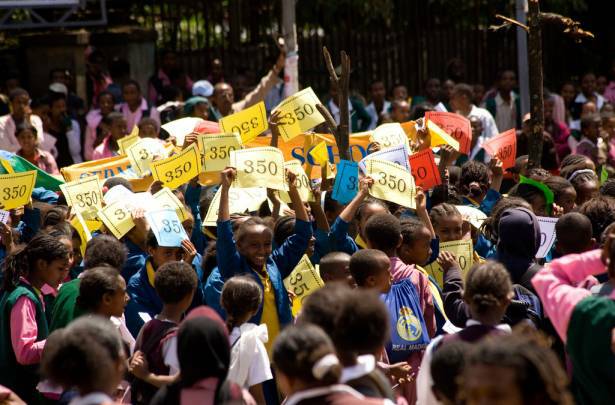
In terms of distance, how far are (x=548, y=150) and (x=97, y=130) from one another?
15.6 ft

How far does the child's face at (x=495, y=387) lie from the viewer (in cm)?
366

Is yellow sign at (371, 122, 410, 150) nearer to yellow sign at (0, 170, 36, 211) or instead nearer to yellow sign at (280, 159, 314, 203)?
yellow sign at (280, 159, 314, 203)

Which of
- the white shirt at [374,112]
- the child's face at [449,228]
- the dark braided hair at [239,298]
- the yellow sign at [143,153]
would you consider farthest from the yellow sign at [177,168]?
the white shirt at [374,112]

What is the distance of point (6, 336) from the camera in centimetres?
593

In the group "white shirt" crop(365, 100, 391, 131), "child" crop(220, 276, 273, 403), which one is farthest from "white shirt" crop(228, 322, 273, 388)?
"white shirt" crop(365, 100, 391, 131)

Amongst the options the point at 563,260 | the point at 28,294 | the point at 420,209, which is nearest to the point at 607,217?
the point at 420,209

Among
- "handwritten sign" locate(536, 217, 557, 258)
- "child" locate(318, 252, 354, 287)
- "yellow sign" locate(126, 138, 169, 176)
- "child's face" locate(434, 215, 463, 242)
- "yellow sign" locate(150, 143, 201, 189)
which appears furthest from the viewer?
"yellow sign" locate(126, 138, 169, 176)

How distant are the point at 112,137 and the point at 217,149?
342 centimetres

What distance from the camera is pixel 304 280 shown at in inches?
264

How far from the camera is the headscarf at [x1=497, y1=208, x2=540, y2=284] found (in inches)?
239

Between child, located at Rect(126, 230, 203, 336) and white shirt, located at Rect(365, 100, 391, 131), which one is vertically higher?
child, located at Rect(126, 230, 203, 336)

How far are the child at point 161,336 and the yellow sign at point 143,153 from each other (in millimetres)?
3307

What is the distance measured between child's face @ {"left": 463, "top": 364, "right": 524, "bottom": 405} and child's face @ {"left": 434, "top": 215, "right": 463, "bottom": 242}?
11.6 ft

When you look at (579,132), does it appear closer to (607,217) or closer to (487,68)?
(487,68)
